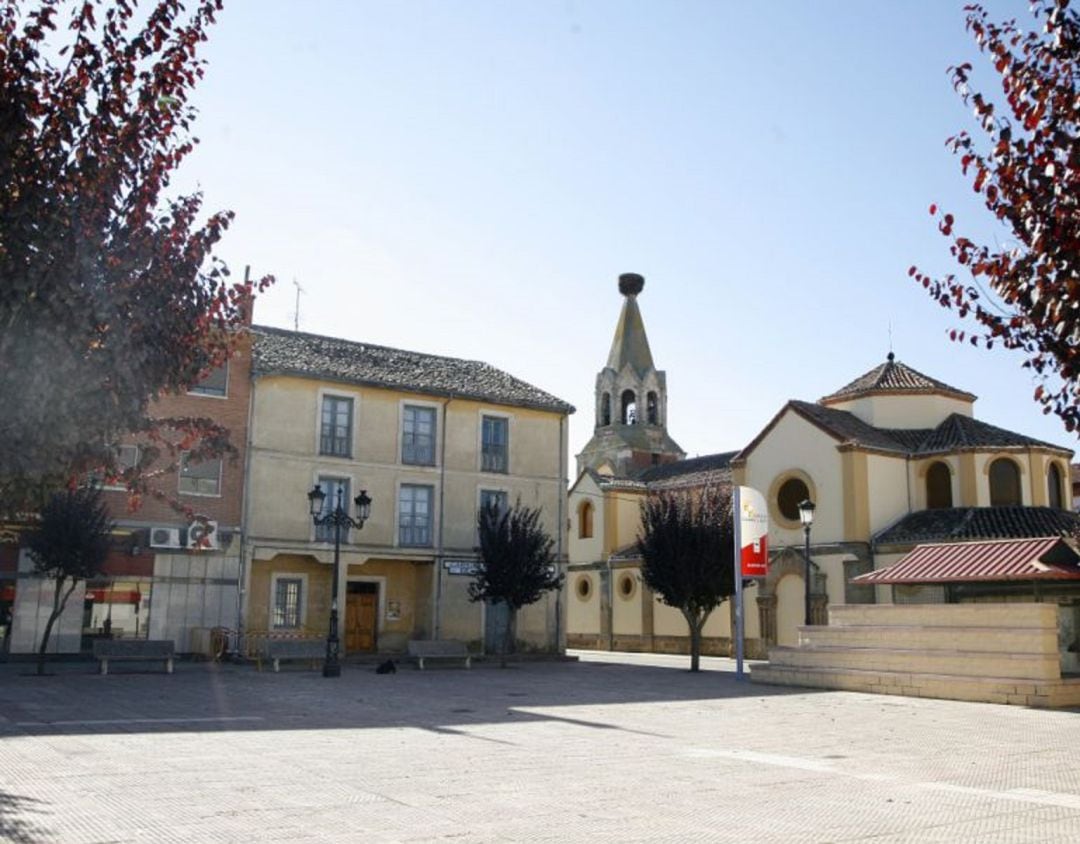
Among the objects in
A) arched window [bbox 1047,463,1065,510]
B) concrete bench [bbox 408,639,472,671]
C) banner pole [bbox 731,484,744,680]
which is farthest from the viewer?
arched window [bbox 1047,463,1065,510]

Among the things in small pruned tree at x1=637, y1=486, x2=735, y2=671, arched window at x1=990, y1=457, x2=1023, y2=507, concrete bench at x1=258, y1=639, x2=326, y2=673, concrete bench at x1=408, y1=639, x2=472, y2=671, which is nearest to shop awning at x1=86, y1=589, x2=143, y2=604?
→ concrete bench at x1=258, y1=639, x2=326, y2=673

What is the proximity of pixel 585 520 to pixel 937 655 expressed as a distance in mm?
31087

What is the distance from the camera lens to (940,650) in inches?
871

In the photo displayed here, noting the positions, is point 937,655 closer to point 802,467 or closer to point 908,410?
point 802,467

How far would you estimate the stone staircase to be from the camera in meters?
20.2

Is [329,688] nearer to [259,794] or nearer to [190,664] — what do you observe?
[190,664]

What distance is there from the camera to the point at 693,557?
3103 centimetres

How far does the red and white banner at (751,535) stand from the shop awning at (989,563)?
2.73 m

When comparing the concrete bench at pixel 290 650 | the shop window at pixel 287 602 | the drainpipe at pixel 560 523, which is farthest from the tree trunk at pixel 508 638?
the shop window at pixel 287 602

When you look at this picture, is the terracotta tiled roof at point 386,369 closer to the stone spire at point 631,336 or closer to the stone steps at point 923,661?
the stone steps at point 923,661

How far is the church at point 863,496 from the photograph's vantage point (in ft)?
121

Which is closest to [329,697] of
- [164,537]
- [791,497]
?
[164,537]

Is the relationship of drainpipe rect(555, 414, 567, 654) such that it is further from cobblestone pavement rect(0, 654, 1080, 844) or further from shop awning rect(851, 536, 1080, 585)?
cobblestone pavement rect(0, 654, 1080, 844)

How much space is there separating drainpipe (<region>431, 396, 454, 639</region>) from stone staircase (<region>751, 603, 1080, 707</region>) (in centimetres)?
1190
